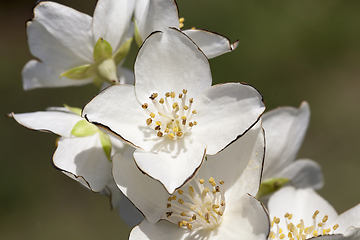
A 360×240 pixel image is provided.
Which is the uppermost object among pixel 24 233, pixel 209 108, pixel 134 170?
pixel 209 108

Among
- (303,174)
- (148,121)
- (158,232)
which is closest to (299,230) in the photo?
(303,174)

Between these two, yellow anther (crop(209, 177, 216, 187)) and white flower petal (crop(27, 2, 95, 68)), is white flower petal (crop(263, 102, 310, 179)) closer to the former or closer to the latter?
yellow anther (crop(209, 177, 216, 187))

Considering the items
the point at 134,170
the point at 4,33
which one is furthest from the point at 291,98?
the point at 4,33

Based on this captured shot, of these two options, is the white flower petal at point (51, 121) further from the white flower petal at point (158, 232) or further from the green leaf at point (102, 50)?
the white flower petal at point (158, 232)

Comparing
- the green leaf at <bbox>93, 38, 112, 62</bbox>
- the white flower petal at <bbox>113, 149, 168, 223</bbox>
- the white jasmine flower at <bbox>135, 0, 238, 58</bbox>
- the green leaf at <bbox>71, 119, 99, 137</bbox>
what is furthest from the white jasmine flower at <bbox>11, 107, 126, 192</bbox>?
the white jasmine flower at <bbox>135, 0, 238, 58</bbox>

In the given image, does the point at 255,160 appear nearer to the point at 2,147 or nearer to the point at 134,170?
the point at 134,170

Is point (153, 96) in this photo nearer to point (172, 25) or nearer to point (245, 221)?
point (172, 25)
